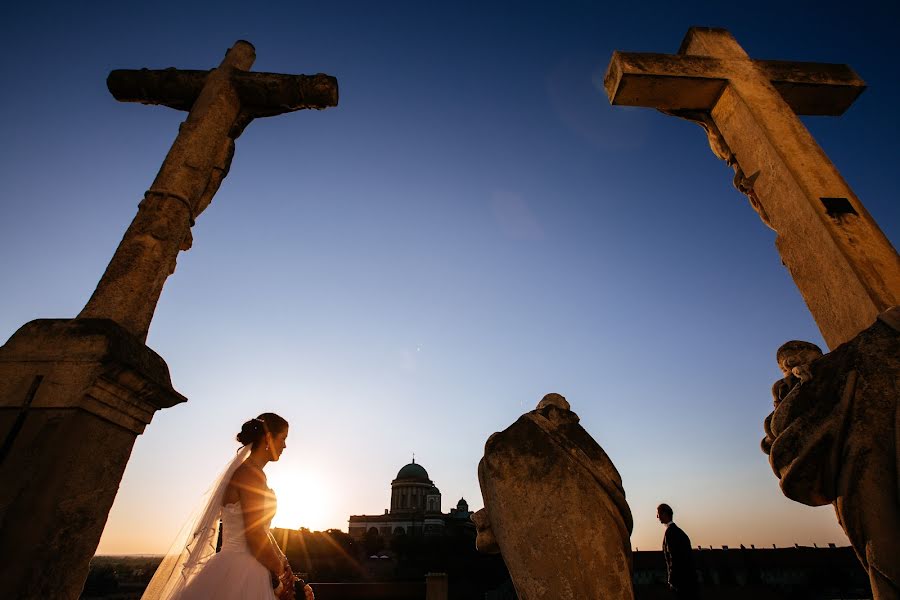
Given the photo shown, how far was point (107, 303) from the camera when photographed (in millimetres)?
2740

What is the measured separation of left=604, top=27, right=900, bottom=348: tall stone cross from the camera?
2916mm

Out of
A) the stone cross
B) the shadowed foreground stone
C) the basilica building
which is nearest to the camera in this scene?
the shadowed foreground stone

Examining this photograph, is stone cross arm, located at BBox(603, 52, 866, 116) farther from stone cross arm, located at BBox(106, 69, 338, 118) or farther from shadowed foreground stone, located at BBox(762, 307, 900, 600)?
shadowed foreground stone, located at BBox(762, 307, 900, 600)

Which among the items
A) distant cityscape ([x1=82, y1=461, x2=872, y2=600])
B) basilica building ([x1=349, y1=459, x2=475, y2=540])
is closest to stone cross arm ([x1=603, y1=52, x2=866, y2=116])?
distant cityscape ([x1=82, y1=461, x2=872, y2=600])

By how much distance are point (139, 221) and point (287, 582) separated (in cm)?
262

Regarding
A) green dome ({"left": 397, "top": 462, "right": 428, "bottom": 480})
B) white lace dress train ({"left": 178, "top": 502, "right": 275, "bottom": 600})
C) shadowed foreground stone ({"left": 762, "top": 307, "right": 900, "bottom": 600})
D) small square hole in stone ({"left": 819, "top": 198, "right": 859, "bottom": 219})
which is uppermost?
green dome ({"left": 397, "top": 462, "right": 428, "bottom": 480})

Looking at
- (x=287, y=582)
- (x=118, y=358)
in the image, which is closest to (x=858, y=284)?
(x=287, y=582)

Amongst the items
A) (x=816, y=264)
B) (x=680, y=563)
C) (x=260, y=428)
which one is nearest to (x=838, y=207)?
(x=816, y=264)

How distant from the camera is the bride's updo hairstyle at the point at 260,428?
290 cm

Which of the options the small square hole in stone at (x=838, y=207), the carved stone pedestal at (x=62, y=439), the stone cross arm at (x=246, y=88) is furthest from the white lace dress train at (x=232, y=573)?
the small square hole in stone at (x=838, y=207)

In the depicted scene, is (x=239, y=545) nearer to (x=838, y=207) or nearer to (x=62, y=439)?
(x=62, y=439)

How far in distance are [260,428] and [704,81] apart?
4819mm

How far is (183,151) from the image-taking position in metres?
3.58

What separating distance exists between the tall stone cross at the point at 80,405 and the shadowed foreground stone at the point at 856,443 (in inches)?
119
